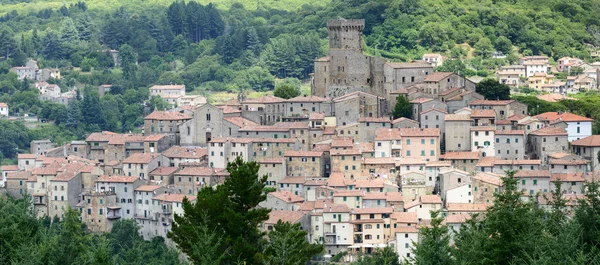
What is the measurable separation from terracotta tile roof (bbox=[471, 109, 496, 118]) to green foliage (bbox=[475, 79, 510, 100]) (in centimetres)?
470

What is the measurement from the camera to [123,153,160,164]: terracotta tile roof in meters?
65.9

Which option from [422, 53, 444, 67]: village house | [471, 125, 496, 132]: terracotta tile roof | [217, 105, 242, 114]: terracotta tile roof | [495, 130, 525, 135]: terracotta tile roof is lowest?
[495, 130, 525, 135]: terracotta tile roof

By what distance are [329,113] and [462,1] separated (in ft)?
141

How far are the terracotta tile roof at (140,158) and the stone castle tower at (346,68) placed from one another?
1029cm

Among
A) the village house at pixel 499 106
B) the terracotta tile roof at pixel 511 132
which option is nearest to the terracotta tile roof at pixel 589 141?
the terracotta tile roof at pixel 511 132

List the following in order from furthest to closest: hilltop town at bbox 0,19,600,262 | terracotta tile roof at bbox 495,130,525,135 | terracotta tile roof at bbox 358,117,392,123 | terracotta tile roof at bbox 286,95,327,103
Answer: terracotta tile roof at bbox 286,95,327,103, terracotta tile roof at bbox 358,117,392,123, terracotta tile roof at bbox 495,130,525,135, hilltop town at bbox 0,19,600,262

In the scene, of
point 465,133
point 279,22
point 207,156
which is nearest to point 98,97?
point 279,22

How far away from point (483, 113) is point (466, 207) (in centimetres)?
693

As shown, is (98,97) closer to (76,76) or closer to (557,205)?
(76,76)

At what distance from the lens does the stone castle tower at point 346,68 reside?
6975 cm

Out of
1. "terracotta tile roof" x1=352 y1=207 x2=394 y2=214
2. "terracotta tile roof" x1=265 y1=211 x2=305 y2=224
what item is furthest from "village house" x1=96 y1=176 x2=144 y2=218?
"terracotta tile roof" x1=352 y1=207 x2=394 y2=214

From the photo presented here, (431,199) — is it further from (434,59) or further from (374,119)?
(434,59)

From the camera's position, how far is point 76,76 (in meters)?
111

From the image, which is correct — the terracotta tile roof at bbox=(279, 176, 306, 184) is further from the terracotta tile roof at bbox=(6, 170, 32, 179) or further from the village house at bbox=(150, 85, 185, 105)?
the village house at bbox=(150, 85, 185, 105)
